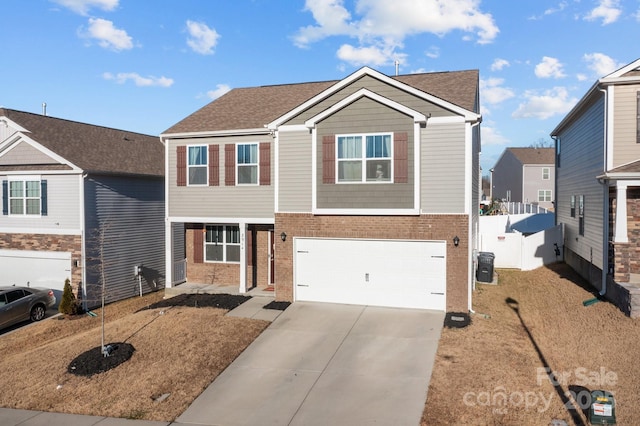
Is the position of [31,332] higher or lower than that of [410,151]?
lower

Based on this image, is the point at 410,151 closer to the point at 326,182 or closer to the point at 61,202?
the point at 326,182

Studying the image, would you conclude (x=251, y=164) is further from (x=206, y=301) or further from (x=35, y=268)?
(x=35, y=268)

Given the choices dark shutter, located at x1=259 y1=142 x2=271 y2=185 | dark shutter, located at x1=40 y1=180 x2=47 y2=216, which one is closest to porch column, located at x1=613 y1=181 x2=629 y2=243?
dark shutter, located at x1=259 y1=142 x2=271 y2=185

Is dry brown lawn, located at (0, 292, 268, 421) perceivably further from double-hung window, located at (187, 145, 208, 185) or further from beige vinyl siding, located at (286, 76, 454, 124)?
beige vinyl siding, located at (286, 76, 454, 124)

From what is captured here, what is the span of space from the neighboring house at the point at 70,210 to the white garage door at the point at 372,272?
8184 mm

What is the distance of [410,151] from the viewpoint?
12773mm

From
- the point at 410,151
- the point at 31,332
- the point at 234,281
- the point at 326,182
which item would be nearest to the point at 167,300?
the point at 234,281

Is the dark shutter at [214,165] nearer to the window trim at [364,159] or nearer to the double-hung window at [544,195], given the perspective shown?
the window trim at [364,159]

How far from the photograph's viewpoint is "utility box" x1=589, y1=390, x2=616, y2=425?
21.8 ft

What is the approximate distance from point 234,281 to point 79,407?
909cm

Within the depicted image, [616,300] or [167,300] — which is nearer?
[616,300]

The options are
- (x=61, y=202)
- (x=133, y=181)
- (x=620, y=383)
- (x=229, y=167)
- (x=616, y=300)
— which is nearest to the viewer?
(x=620, y=383)

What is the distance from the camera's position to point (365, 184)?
13.2m

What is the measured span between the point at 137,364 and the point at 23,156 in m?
12.1
